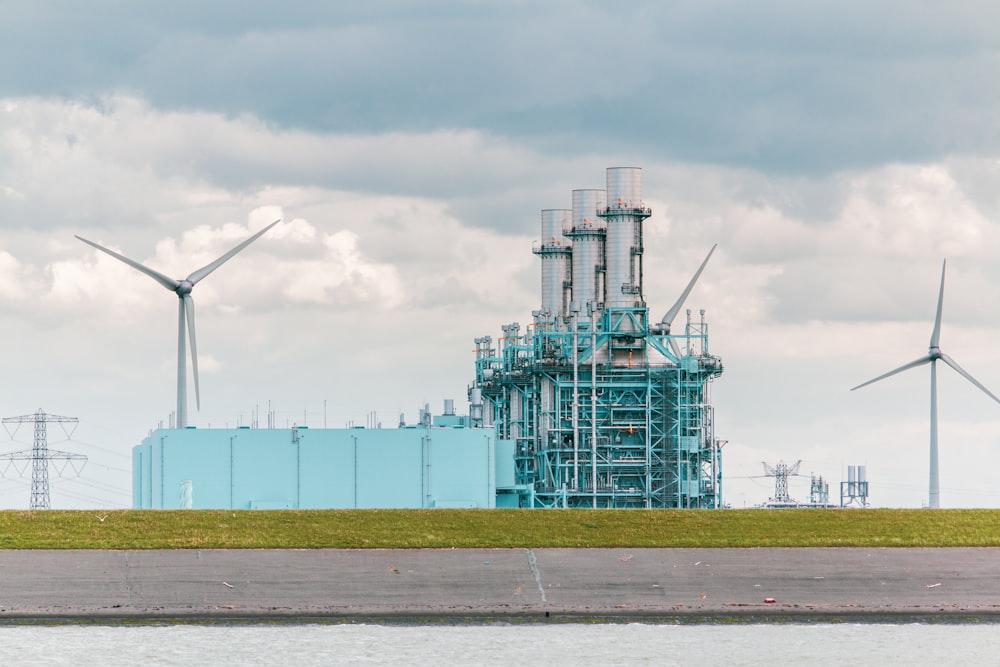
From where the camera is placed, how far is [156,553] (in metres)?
59.6

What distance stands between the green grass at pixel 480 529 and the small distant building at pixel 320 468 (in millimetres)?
35363

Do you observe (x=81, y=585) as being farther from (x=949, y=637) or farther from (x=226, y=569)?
(x=949, y=637)

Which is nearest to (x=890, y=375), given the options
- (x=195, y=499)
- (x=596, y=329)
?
(x=596, y=329)

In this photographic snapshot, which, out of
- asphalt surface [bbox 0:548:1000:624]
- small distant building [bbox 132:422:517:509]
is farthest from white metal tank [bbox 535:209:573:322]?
asphalt surface [bbox 0:548:1000:624]

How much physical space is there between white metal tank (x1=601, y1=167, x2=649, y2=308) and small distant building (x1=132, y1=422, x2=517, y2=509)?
1492 cm

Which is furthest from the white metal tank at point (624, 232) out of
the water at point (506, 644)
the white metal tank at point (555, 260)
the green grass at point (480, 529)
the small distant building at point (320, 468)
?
the water at point (506, 644)

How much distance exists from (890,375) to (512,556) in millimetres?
54781

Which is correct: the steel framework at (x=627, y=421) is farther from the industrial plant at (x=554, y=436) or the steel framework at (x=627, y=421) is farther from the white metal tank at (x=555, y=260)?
the white metal tank at (x=555, y=260)

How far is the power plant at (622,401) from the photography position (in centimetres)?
11319

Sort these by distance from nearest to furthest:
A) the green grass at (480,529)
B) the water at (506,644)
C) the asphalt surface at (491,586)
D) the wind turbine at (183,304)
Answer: the water at (506,644), the asphalt surface at (491,586), the green grass at (480,529), the wind turbine at (183,304)

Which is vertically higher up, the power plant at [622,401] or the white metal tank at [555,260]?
the white metal tank at [555,260]

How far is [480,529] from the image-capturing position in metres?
63.8

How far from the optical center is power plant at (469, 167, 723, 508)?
113188 mm

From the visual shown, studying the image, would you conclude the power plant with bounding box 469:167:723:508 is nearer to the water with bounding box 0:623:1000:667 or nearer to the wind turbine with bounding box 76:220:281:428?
the wind turbine with bounding box 76:220:281:428
